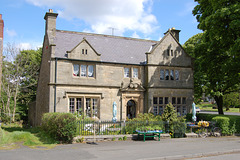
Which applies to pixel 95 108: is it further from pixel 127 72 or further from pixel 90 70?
pixel 127 72

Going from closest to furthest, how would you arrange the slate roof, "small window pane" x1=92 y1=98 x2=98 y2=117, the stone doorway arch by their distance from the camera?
"small window pane" x1=92 y1=98 x2=98 y2=117 < the slate roof < the stone doorway arch

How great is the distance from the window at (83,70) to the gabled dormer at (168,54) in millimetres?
6001

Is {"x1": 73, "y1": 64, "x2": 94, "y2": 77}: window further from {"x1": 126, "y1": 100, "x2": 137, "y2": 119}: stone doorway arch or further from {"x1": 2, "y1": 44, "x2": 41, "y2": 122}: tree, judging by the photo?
{"x1": 2, "y1": 44, "x2": 41, "y2": 122}: tree

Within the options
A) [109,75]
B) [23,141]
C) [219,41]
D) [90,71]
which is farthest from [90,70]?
[219,41]

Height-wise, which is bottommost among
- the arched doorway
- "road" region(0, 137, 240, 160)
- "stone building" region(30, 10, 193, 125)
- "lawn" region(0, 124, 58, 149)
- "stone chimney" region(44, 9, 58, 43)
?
"road" region(0, 137, 240, 160)

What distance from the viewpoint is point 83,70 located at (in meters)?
21.7

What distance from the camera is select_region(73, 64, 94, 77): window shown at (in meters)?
21.4

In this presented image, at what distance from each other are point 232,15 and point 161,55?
312 inches

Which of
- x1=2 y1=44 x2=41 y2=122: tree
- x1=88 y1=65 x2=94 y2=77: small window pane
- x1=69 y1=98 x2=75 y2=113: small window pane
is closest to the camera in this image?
x1=69 y1=98 x2=75 y2=113: small window pane

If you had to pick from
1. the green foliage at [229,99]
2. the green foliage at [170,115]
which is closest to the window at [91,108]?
the green foliage at [170,115]

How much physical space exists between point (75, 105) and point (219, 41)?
14.7 m

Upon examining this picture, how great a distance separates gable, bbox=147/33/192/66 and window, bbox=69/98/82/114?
821 cm

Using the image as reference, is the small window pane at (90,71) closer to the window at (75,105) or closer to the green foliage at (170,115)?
the window at (75,105)

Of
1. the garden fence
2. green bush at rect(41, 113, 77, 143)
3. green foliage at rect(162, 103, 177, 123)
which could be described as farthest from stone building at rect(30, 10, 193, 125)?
green bush at rect(41, 113, 77, 143)
